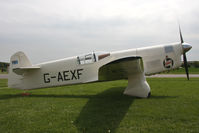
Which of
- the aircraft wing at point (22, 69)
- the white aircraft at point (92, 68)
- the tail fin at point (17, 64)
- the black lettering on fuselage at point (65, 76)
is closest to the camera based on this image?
the white aircraft at point (92, 68)

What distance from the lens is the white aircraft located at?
19.8 feet

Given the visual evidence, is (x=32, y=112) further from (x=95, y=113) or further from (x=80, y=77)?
(x=80, y=77)

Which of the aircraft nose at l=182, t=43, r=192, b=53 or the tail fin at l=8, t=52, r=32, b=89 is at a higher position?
the aircraft nose at l=182, t=43, r=192, b=53

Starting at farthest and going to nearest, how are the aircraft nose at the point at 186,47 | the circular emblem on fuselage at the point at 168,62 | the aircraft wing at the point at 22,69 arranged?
1. the aircraft wing at the point at 22,69
2. the aircraft nose at the point at 186,47
3. the circular emblem on fuselage at the point at 168,62

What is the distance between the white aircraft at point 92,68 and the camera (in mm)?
6047

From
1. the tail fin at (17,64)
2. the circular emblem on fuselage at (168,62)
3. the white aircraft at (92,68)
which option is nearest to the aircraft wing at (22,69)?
the white aircraft at (92,68)

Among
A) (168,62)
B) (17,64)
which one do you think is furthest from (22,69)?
(168,62)

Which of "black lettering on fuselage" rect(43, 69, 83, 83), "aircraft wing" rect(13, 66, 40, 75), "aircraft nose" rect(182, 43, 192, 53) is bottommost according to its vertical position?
"black lettering on fuselage" rect(43, 69, 83, 83)

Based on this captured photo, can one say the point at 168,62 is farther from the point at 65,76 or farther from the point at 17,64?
the point at 17,64

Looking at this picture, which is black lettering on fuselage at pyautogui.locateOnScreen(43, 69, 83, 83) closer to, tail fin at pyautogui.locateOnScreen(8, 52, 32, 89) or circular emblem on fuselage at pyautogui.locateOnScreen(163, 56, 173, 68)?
tail fin at pyautogui.locateOnScreen(8, 52, 32, 89)

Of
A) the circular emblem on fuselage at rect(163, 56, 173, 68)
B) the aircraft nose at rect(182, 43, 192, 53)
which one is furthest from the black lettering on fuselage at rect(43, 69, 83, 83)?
the aircraft nose at rect(182, 43, 192, 53)

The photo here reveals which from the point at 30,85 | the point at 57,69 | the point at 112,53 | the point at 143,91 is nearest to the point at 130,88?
the point at 143,91

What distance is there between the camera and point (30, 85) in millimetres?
7207

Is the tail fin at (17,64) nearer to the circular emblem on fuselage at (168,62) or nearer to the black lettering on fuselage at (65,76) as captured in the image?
the black lettering on fuselage at (65,76)
